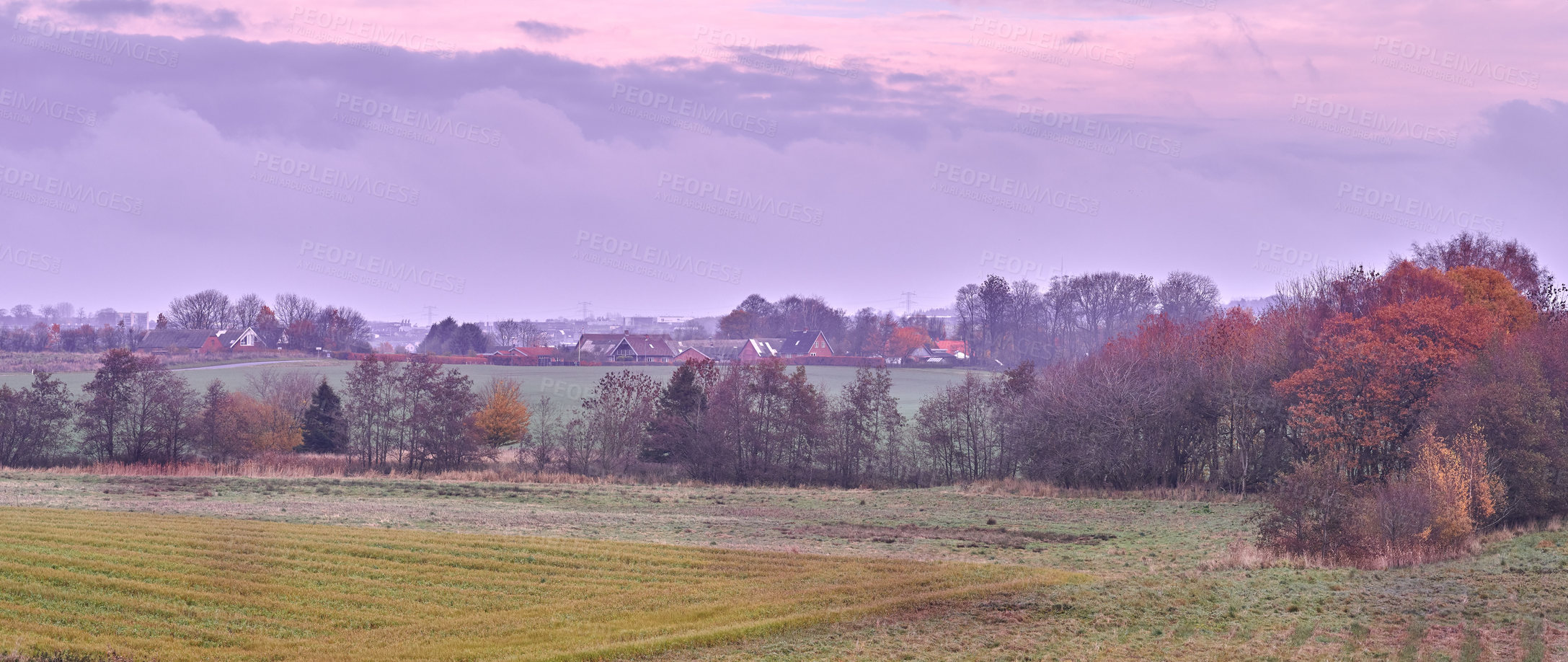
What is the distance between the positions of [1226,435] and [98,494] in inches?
1830

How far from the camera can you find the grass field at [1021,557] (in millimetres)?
14828

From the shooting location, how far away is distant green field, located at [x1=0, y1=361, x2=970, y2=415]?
275 ft

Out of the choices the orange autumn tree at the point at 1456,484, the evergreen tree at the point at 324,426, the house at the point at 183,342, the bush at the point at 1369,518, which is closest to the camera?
the bush at the point at 1369,518

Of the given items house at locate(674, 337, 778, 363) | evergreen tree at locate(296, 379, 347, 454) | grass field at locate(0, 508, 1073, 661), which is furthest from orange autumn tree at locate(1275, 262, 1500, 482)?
house at locate(674, 337, 778, 363)

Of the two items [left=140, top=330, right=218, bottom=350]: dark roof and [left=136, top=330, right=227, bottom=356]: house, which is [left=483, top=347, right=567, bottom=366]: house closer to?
[left=136, top=330, right=227, bottom=356]: house

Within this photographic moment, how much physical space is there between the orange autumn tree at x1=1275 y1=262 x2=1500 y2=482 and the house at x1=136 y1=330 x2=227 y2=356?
11721 cm

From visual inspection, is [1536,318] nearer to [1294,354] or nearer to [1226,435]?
[1294,354]

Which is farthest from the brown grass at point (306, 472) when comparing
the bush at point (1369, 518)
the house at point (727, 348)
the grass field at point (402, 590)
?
the house at point (727, 348)

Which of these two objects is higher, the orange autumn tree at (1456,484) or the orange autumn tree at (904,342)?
the orange autumn tree at (904,342)

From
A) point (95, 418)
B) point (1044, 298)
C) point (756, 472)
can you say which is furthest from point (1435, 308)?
point (1044, 298)

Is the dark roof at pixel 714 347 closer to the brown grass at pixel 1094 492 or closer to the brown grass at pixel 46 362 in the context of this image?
the brown grass at pixel 46 362

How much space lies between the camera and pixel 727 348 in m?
125

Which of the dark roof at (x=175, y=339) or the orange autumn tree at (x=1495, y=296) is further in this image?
the dark roof at (x=175, y=339)

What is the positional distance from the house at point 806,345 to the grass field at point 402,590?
337 ft
